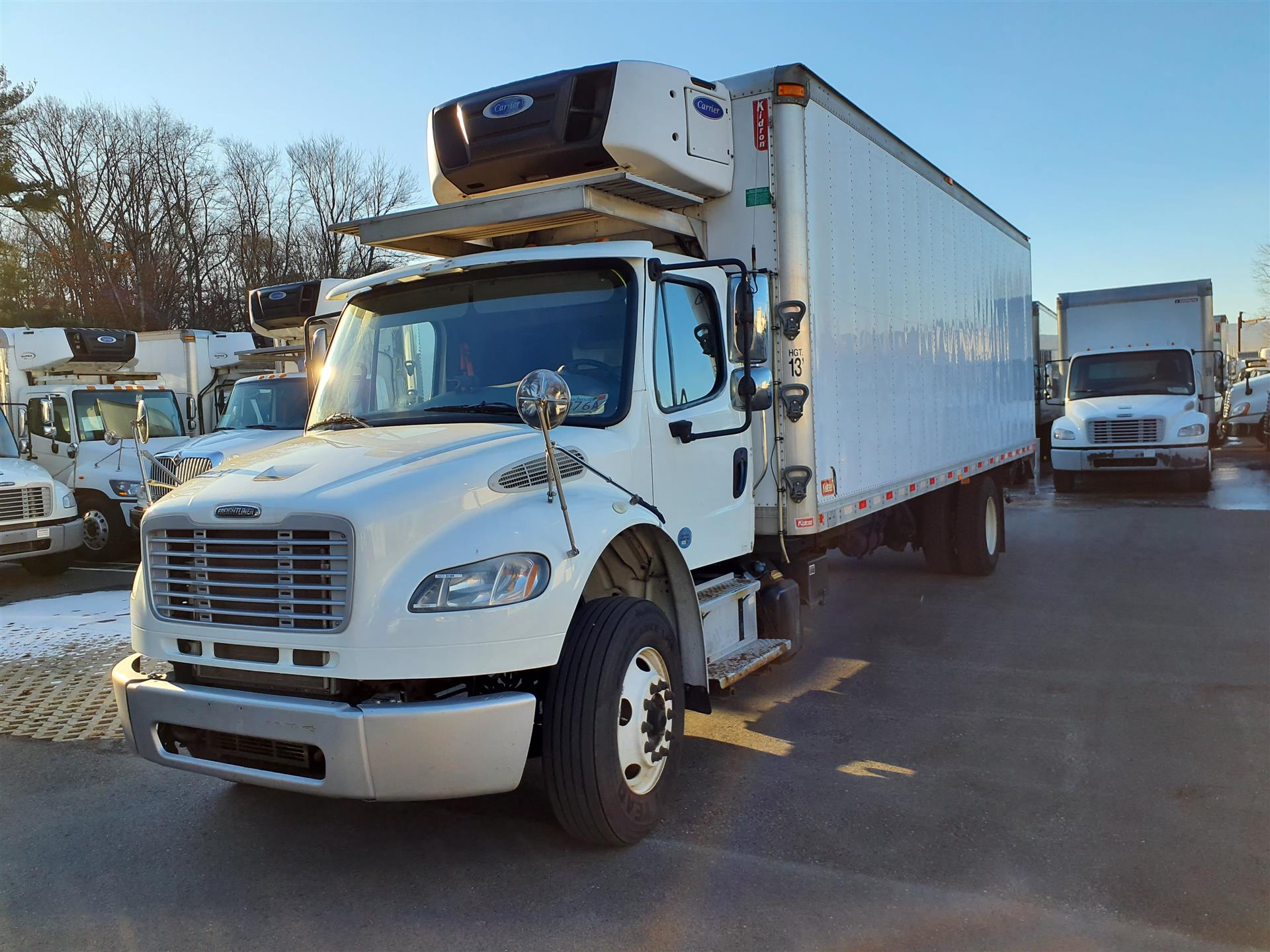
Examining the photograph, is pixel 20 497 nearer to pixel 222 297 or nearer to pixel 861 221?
pixel 861 221

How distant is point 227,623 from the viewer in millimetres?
3691

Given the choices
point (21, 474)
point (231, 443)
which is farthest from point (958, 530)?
point (21, 474)

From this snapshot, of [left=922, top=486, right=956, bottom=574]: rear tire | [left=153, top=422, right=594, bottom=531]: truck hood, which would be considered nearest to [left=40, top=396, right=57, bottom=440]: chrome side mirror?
[left=153, top=422, right=594, bottom=531]: truck hood

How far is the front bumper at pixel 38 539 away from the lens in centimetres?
1086

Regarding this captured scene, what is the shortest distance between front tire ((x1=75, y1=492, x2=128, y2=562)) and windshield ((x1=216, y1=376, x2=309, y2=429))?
217 centimetres

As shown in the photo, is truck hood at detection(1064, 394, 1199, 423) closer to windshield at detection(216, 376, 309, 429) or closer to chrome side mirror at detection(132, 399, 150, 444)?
windshield at detection(216, 376, 309, 429)

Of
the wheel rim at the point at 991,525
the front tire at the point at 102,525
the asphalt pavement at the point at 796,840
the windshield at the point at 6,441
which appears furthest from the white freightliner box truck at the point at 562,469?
the front tire at the point at 102,525

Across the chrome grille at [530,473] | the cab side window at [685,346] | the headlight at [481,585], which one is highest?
the cab side window at [685,346]

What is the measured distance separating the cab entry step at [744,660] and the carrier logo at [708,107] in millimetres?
3045

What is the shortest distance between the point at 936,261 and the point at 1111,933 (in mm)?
6321

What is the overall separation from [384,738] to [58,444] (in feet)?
39.7

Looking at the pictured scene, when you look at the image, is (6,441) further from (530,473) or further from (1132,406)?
(1132,406)

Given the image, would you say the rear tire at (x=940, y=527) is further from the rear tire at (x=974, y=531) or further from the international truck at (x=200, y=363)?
the international truck at (x=200, y=363)

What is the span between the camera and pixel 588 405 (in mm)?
4555
